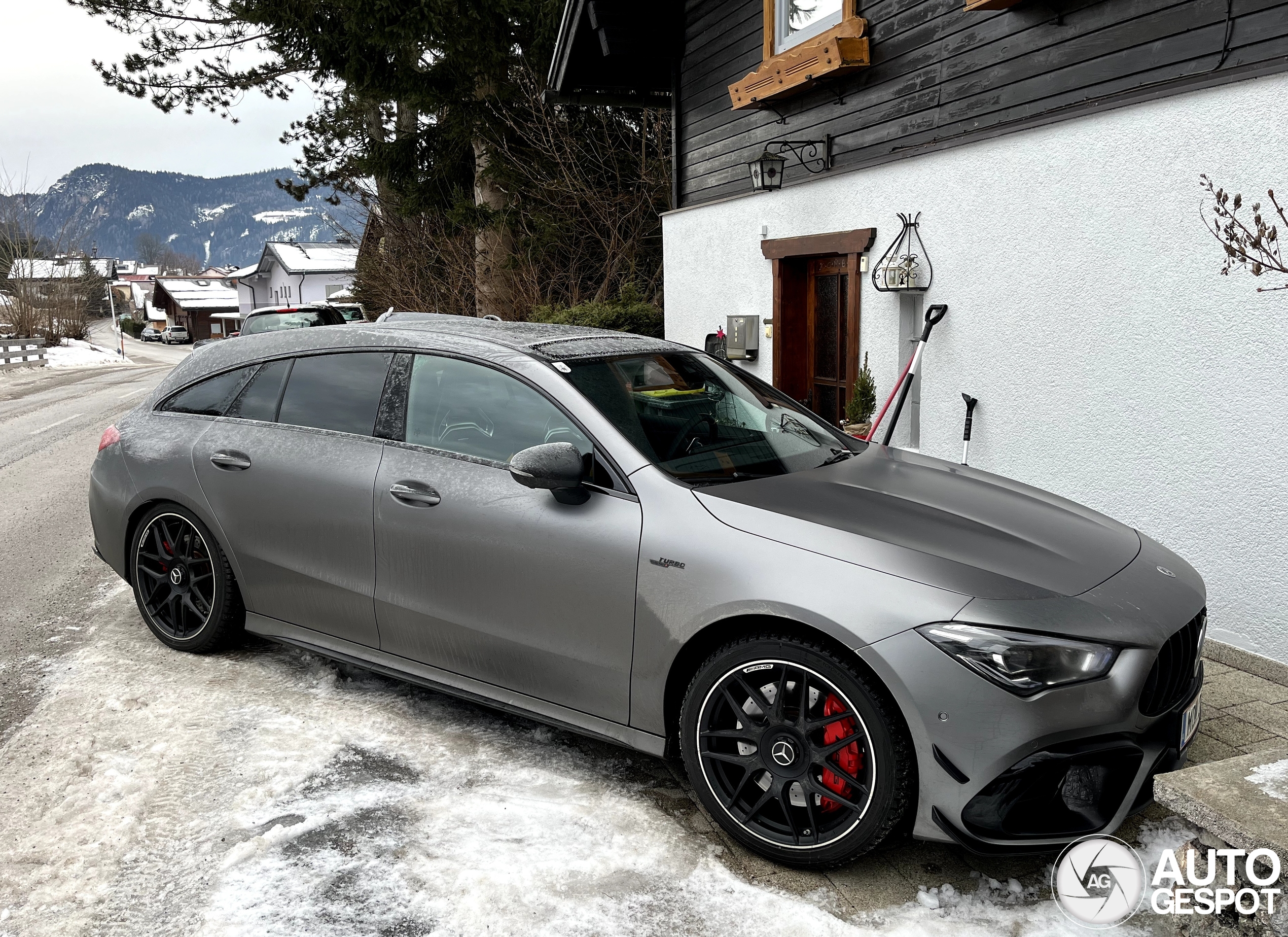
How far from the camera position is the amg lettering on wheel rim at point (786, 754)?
2877 mm

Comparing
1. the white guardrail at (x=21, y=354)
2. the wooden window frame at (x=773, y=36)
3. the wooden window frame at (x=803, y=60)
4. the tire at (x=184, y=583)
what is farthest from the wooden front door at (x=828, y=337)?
the white guardrail at (x=21, y=354)

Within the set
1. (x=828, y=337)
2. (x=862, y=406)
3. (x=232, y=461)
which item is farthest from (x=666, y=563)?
(x=828, y=337)

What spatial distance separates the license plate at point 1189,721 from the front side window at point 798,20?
7156 millimetres

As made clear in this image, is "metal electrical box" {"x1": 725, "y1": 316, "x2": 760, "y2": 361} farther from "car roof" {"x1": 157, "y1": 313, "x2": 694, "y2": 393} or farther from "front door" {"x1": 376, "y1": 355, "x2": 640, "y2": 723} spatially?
"front door" {"x1": 376, "y1": 355, "x2": 640, "y2": 723}

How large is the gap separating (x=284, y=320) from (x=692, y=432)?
1546 cm

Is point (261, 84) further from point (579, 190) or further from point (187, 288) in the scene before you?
point (187, 288)

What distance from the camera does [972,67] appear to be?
22.7 ft

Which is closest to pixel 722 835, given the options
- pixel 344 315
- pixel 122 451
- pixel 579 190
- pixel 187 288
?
pixel 122 451

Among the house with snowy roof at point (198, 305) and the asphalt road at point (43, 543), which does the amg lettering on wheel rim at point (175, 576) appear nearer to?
the asphalt road at point (43, 543)

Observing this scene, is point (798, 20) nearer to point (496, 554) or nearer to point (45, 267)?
point (496, 554)

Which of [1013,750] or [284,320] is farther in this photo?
[284,320]

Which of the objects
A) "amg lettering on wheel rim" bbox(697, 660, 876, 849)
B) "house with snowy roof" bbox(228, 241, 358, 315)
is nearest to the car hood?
"amg lettering on wheel rim" bbox(697, 660, 876, 849)

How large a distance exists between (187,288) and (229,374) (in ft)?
334

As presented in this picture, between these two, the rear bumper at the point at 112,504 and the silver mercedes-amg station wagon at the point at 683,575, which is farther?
the rear bumper at the point at 112,504
